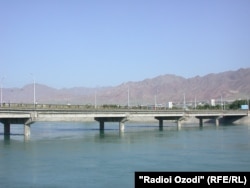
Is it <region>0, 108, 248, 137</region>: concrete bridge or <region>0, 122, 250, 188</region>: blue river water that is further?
<region>0, 108, 248, 137</region>: concrete bridge

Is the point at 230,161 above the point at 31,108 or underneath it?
underneath

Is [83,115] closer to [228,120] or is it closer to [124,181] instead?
[124,181]

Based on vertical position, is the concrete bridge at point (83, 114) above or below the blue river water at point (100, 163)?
above

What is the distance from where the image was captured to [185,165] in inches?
1793

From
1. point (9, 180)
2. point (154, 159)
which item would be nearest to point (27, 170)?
point (9, 180)

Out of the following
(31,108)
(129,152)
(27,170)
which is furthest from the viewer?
(31,108)

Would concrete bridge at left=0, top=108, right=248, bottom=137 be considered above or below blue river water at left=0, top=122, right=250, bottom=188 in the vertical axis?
above

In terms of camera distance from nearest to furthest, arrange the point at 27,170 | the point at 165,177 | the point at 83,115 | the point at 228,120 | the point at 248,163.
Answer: the point at 165,177 → the point at 27,170 → the point at 248,163 → the point at 83,115 → the point at 228,120

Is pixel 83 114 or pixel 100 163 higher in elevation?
pixel 83 114

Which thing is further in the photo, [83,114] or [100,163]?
[83,114]

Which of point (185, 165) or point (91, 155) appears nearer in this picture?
point (185, 165)

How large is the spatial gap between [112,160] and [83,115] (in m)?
48.7

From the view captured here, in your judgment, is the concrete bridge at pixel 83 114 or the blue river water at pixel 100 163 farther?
the concrete bridge at pixel 83 114

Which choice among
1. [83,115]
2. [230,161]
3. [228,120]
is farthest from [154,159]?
[228,120]
